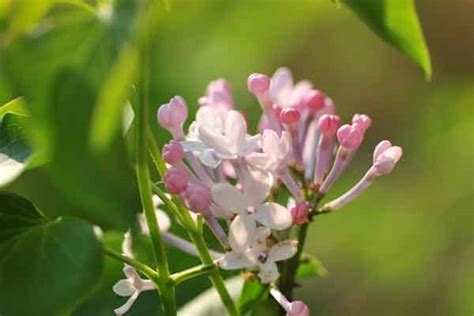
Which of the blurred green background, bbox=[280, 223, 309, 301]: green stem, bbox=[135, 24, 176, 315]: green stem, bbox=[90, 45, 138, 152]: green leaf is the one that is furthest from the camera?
the blurred green background

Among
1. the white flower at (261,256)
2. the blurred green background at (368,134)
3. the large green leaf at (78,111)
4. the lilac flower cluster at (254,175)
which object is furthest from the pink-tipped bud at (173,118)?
the blurred green background at (368,134)

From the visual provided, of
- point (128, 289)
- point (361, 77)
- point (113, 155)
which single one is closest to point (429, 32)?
point (361, 77)

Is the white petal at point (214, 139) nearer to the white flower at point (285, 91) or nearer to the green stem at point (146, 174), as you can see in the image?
the green stem at point (146, 174)

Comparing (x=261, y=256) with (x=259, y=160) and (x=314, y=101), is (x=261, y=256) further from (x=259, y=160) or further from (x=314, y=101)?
(x=314, y=101)

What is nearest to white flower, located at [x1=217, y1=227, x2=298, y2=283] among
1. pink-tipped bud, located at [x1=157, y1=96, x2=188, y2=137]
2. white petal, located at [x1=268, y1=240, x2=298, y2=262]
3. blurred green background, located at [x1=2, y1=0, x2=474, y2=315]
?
white petal, located at [x1=268, y1=240, x2=298, y2=262]

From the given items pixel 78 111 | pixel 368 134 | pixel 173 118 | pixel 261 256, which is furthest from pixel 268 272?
pixel 368 134

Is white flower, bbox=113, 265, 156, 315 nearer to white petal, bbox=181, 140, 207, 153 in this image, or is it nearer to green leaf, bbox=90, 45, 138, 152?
white petal, bbox=181, 140, 207, 153

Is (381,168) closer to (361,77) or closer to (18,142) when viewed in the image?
(18,142)
